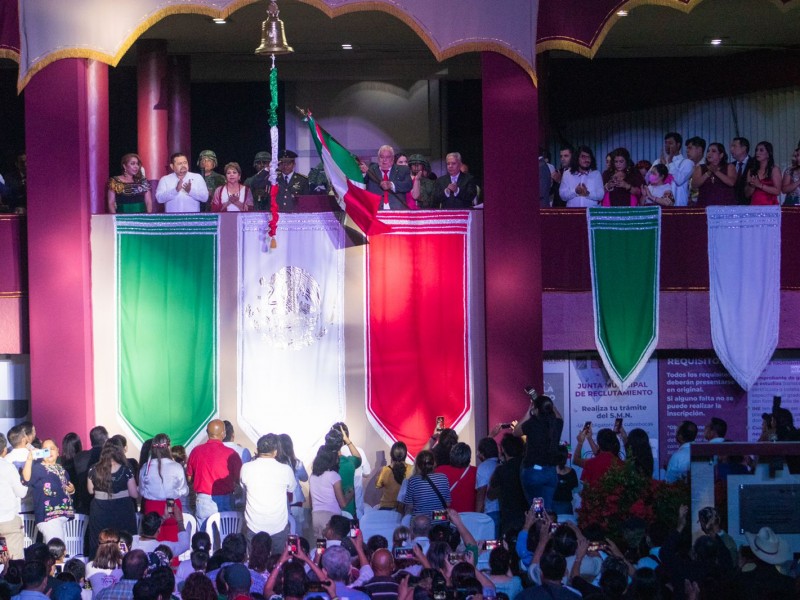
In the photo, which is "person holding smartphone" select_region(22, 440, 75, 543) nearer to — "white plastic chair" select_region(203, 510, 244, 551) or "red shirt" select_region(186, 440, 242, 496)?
"red shirt" select_region(186, 440, 242, 496)

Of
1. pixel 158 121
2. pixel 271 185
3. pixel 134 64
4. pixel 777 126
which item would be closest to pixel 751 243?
pixel 777 126

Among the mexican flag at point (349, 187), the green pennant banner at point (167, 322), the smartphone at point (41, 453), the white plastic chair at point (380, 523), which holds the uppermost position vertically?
the mexican flag at point (349, 187)

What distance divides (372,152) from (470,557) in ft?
35.1

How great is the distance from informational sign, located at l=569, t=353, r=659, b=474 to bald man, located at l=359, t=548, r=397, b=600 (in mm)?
6585

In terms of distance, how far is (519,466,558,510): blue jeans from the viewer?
10.7 meters

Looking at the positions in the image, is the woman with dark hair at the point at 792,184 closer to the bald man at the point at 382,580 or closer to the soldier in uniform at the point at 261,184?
the soldier in uniform at the point at 261,184

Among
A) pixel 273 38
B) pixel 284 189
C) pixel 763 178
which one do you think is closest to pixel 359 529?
pixel 273 38

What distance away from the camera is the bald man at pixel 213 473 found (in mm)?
11711

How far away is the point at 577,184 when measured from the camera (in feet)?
46.7

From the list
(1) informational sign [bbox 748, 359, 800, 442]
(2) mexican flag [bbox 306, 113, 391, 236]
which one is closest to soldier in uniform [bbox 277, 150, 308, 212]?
(2) mexican flag [bbox 306, 113, 391, 236]

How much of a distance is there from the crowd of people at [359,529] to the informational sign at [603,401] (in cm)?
108

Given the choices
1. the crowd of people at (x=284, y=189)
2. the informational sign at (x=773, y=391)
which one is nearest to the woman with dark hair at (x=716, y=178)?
the informational sign at (x=773, y=391)

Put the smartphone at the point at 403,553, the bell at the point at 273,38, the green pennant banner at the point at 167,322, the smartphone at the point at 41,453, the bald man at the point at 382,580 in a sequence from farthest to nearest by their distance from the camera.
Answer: the green pennant banner at the point at 167,322 → the smartphone at the point at 41,453 → the bell at the point at 273,38 → the smartphone at the point at 403,553 → the bald man at the point at 382,580

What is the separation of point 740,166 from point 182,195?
239 inches
